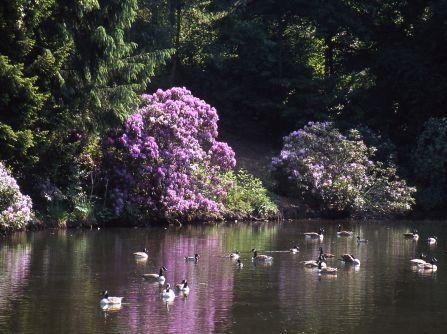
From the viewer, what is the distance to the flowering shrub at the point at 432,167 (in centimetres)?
4397

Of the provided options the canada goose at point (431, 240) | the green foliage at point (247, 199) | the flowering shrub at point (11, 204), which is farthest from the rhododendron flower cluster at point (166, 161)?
the canada goose at point (431, 240)

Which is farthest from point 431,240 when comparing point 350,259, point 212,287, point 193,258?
point 212,287

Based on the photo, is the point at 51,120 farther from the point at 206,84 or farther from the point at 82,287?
the point at 206,84

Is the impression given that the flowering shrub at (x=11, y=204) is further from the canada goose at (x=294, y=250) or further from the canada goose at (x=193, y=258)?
the canada goose at (x=294, y=250)

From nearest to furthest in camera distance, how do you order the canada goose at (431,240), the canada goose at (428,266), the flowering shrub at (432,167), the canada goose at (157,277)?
the canada goose at (157,277) → the canada goose at (428,266) → the canada goose at (431,240) → the flowering shrub at (432,167)

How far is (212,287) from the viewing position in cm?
2259

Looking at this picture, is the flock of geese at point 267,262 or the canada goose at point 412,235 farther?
the canada goose at point 412,235

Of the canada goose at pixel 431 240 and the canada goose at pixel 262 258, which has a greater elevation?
the canada goose at pixel 431 240

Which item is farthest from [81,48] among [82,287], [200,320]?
[200,320]

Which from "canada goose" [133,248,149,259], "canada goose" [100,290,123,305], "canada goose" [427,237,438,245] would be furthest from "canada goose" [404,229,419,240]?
"canada goose" [100,290,123,305]

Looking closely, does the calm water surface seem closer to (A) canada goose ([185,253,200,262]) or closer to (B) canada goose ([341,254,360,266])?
(A) canada goose ([185,253,200,262])

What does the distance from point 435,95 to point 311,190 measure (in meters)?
8.35

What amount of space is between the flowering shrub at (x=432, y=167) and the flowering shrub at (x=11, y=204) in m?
19.5

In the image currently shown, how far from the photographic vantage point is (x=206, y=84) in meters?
47.8
